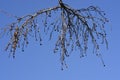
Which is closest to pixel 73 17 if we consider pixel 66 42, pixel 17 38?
pixel 66 42

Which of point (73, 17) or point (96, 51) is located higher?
point (73, 17)

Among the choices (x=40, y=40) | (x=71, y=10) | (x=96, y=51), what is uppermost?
(x=71, y=10)

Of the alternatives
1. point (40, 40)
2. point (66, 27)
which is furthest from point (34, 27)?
point (66, 27)

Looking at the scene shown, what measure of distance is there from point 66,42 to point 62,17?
0.32 m

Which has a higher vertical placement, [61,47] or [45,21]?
[45,21]

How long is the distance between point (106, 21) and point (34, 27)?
92cm

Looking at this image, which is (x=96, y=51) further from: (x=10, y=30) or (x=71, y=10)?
(x=10, y=30)

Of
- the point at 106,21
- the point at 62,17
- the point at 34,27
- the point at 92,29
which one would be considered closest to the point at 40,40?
the point at 34,27

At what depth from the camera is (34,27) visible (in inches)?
135

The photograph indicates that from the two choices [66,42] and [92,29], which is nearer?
[66,42]

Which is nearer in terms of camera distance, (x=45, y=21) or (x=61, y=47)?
(x=61, y=47)

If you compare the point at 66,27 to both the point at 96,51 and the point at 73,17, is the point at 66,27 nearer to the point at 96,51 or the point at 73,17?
the point at 73,17

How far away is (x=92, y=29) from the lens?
3547mm

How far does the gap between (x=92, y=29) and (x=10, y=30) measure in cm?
100
